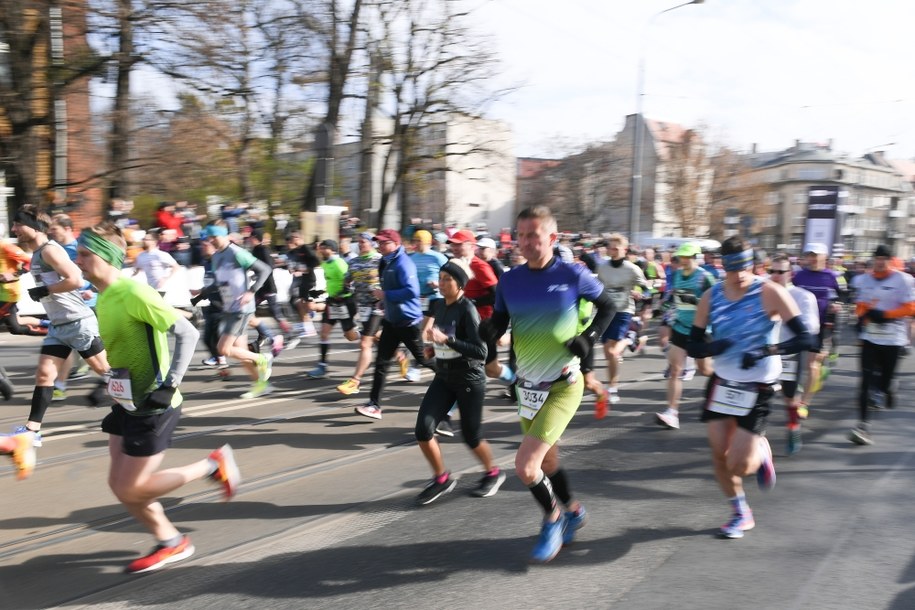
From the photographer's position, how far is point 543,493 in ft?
14.2

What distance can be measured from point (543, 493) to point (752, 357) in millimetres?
1559

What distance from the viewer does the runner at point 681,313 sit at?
7980 mm

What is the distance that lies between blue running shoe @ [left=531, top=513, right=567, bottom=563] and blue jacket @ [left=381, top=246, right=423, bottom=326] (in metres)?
3.56

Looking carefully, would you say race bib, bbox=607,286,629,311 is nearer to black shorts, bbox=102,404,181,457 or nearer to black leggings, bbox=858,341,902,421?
black leggings, bbox=858,341,902,421

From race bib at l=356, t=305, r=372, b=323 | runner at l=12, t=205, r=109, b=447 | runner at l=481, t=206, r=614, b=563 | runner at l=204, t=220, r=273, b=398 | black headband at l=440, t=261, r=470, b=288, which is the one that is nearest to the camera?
runner at l=481, t=206, r=614, b=563

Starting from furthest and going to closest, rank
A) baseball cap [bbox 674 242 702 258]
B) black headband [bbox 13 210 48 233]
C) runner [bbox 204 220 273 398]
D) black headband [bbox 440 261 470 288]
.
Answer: baseball cap [bbox 674 242 702 258] → runner [bbox 204 220 273 398] → black headband [bbox 13 210 48 233] → black headband [bbox 440 261 470 288]

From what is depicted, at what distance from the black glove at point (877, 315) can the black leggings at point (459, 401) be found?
4501mm

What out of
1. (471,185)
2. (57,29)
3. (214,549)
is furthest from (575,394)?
(471,185)

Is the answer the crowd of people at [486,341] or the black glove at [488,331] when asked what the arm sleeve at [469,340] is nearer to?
the crowd of people at [486,341]

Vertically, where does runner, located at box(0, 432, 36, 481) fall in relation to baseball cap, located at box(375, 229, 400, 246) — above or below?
below

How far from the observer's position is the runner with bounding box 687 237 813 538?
4.77m

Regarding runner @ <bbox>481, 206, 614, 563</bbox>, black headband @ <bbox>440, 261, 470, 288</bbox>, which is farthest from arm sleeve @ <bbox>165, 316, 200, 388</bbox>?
black headband @ <bbox>440, 261, 470, 288</bbox>

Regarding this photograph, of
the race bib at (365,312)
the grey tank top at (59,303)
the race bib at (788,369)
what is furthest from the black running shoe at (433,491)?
the race bib at (788,369)

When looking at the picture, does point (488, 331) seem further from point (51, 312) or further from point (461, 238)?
point (51, 312)
